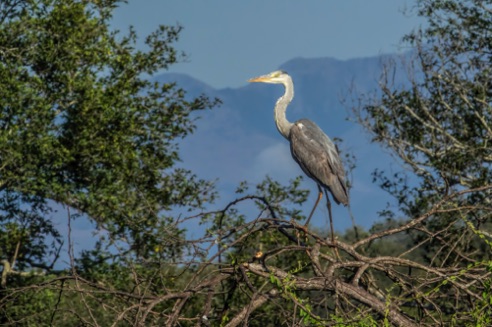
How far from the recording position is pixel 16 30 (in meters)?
16.8

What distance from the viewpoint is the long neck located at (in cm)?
1153

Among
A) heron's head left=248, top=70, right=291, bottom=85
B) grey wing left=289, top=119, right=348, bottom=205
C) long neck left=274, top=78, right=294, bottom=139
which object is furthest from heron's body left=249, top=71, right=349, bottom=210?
heron's head left=248, top=70, right=291, bottom=85

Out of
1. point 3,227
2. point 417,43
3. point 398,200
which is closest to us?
point 3,227

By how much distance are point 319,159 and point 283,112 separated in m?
1.28

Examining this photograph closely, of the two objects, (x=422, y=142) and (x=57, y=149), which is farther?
(x=422, y=142)

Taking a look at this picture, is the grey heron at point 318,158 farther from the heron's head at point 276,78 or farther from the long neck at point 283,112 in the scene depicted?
the heron's head at point 276,78

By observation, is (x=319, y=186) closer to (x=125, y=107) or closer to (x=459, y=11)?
(x=125, y=107)

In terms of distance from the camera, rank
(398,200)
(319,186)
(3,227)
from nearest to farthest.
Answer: (319,186) < (3,227) < (398,200)

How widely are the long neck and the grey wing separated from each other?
0.59 m

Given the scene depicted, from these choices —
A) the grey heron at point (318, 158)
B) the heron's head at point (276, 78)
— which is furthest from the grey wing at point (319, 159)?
the heron's head at point (276, 78)

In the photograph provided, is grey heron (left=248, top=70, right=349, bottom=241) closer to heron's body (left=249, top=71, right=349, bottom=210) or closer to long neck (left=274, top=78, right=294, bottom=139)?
heron's body (left=249, top=71, right=349, bottom=210)

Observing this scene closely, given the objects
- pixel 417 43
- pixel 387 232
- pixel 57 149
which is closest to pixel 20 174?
pixel 57 149

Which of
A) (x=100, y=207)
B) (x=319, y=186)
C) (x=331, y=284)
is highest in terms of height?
(x=100, y=207)

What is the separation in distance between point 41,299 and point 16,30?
481 centimetres
